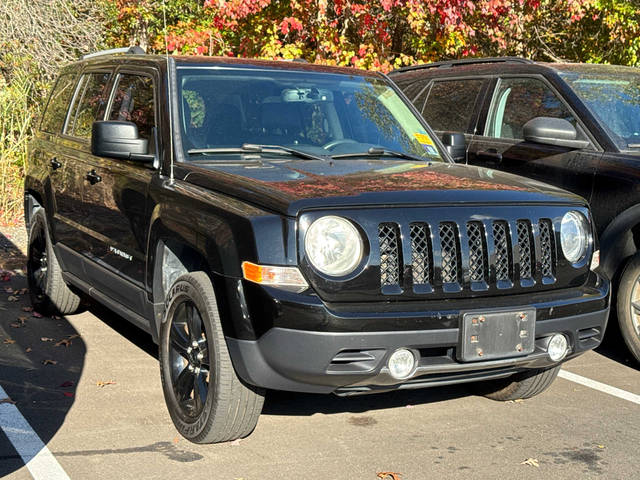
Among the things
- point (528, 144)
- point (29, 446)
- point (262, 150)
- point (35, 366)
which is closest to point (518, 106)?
point (528, 144)

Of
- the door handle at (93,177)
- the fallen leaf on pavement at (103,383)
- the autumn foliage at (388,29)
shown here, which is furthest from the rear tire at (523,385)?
the autumn foliage at (388,29)

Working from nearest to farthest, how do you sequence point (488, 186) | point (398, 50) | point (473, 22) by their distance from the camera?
point (488, 186)
point (473, 22)
point (398, 50)

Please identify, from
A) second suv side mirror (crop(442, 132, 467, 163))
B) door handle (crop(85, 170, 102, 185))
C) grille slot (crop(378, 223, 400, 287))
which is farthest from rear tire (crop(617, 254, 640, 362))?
door handle (crop(85, 170, 102, 185))

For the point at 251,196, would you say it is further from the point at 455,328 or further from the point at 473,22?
the point at 473,22

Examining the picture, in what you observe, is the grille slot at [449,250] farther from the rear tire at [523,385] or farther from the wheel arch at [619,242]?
the wheel arch at [619,242]

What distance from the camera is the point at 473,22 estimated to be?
1309cm

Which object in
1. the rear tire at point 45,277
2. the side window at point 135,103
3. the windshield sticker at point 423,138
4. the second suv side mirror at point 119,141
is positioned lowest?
the rear tire at point 45,277

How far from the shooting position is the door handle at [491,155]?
7.13 meters

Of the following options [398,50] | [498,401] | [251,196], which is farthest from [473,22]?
[251,196]

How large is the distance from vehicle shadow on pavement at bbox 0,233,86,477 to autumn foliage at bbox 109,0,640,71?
456cm

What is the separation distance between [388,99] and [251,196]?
2.10 meters

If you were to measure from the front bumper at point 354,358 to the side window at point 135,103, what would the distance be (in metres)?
1.72

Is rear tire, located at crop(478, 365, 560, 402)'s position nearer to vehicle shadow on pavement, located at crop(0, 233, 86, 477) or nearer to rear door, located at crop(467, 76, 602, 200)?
rear door, located at crop(467, 76, 602, 200)

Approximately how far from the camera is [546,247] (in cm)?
456
